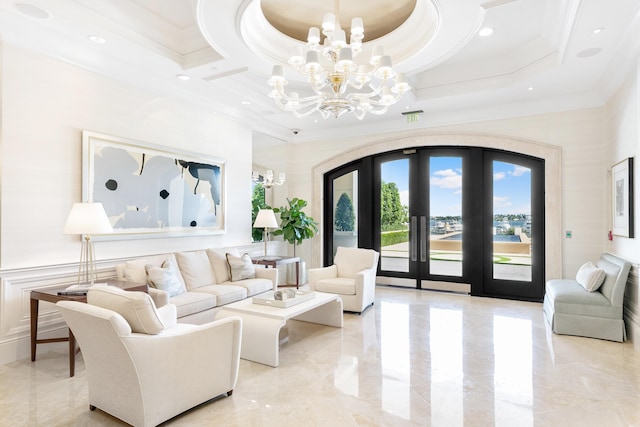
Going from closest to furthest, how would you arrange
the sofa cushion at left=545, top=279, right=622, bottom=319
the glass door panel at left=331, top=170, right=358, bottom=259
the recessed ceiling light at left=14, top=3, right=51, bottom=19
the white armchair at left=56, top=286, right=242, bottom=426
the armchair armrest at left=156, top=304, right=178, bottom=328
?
the white armchair at left=56, top=286, right=242, bottom=426
the armchair armrest at left=156, top=304, right=178, bottom=328
the recessed ceiling light at left=14, top=3, right=51, bottom=19
the sofa cushion at left=545, top=279, right=622, bottom=319
the glass door panel at left=331, top=170, right=358, bottom=259

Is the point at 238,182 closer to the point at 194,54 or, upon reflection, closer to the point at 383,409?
the point at 194,54

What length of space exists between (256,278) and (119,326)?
10.7 ft

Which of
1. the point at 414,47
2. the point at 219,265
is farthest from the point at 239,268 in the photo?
the point at 414,47

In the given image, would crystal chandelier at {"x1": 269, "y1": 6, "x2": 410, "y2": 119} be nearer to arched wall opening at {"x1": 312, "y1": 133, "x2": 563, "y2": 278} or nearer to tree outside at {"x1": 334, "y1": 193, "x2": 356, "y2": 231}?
arched wall opening at {"x1": 312, "y1": 133, "x2": 563, "y2": 278}

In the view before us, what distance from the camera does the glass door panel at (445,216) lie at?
6637 millimetres

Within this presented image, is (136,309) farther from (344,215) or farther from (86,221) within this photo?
(344,215)

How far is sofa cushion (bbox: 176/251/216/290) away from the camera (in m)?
4.80

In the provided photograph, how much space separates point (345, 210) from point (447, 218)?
206cm

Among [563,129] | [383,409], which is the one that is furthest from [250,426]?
[563,129]

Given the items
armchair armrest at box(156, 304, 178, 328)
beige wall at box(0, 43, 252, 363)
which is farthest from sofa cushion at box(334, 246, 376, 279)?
armchair armrest at box(156, 304, 178, 328)

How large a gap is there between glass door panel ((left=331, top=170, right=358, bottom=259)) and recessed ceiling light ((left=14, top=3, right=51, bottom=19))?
5.48 metres

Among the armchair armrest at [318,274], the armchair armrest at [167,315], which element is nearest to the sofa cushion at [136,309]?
the armchair armrest at [167,315]

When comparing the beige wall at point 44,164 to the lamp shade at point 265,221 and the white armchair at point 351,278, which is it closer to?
the lamp shade at point 265,221

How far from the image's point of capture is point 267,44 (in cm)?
427
